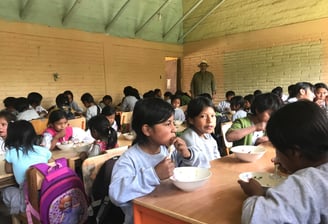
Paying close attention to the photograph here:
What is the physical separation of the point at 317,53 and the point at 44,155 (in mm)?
6445

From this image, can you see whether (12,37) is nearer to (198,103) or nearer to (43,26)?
(43,26)

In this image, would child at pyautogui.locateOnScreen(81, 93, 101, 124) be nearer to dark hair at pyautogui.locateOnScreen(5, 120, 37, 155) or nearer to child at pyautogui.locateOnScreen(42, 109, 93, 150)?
child at pyautogui.locateOnScreen(42, 109, 93, 150)

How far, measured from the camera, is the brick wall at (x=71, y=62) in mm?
5422

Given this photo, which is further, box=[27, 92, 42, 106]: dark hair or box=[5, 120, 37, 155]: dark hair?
box=[27, 92, 42, 106]: dark hair

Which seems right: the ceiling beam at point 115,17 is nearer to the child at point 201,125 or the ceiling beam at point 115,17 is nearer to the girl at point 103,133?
the girl at point 103,133

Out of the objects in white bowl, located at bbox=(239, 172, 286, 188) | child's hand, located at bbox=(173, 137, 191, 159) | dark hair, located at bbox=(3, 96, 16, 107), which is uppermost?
dark hair, located at bbox=(3, 96, 16, 107)

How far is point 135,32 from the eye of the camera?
7.54m

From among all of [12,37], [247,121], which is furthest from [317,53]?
[12,37]

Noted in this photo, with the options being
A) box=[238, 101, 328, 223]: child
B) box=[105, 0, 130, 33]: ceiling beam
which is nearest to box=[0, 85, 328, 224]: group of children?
box=[238, 101, 328, 223]: child

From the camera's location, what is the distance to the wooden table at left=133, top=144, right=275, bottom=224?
1.12m

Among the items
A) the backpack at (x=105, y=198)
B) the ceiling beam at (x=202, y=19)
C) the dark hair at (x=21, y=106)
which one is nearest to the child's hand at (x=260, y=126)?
the backpack at (x=105, y=198)

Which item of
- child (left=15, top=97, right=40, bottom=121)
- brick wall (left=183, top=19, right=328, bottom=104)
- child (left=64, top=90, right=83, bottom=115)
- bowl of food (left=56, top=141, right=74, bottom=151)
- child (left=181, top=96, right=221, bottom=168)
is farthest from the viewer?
brick wall (left=183, top=19, right=328, bottom=104)

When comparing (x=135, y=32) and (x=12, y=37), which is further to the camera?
(x=135, y=32)

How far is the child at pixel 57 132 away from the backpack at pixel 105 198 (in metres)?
1.22
